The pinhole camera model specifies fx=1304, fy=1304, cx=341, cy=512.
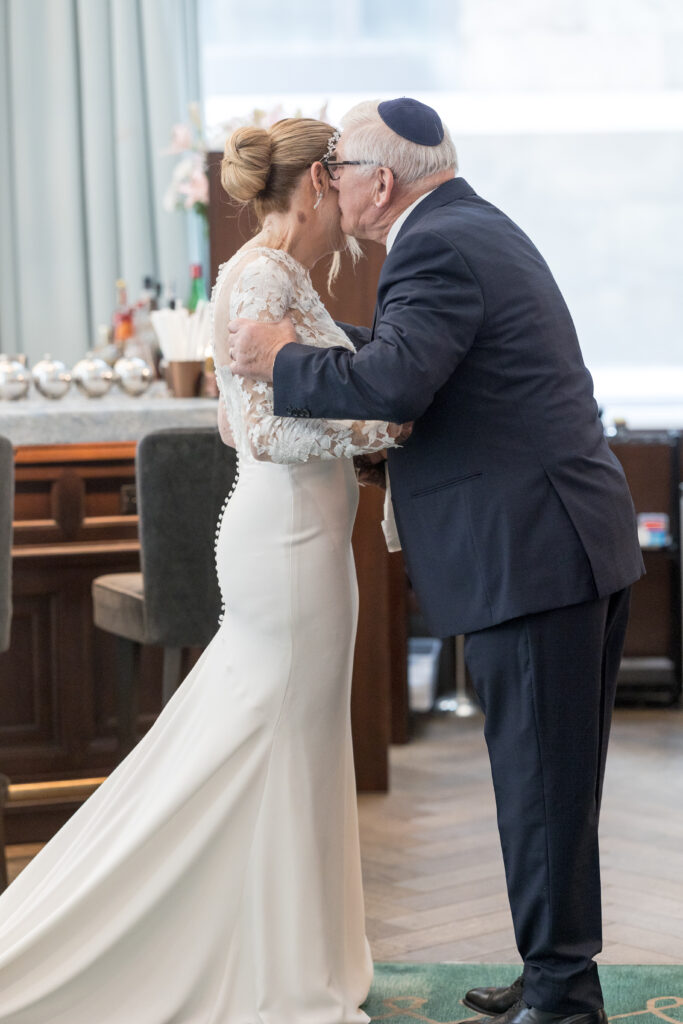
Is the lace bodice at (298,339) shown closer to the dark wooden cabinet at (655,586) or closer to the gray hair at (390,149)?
the gray hair at (390,149)

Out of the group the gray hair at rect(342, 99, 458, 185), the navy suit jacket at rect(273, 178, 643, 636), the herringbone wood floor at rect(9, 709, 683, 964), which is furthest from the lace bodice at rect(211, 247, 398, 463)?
the herringbone wood floor at rect(9, 709, 683, 964)

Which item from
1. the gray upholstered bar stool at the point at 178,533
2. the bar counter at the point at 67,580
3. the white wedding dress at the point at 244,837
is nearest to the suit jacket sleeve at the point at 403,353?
the white wedding dress at the point at 244,837

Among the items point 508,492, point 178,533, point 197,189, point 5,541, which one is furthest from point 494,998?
point 197,189

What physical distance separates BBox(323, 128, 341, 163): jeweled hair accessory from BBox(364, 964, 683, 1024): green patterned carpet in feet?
5.17

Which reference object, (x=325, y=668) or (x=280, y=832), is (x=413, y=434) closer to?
(x=325, y=668)

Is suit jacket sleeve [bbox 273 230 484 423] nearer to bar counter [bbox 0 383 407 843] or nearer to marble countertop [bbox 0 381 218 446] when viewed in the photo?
marble countertop [bbox 0 381 218 446]

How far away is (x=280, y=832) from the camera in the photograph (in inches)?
91.1

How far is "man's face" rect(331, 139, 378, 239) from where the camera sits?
7.11 ft

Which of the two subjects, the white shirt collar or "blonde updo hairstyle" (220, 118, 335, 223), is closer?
the white shirt collar

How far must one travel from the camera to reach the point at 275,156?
7.52 feet

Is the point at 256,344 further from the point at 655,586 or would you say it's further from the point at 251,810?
the point at 655,586

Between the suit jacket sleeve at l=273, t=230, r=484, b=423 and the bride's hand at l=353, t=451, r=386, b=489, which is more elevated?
the suit jacket sleeve at l=273, t=230, r=484, b=423

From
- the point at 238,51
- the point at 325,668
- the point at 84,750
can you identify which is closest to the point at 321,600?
the point at 325,668

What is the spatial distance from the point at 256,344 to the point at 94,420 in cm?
146
